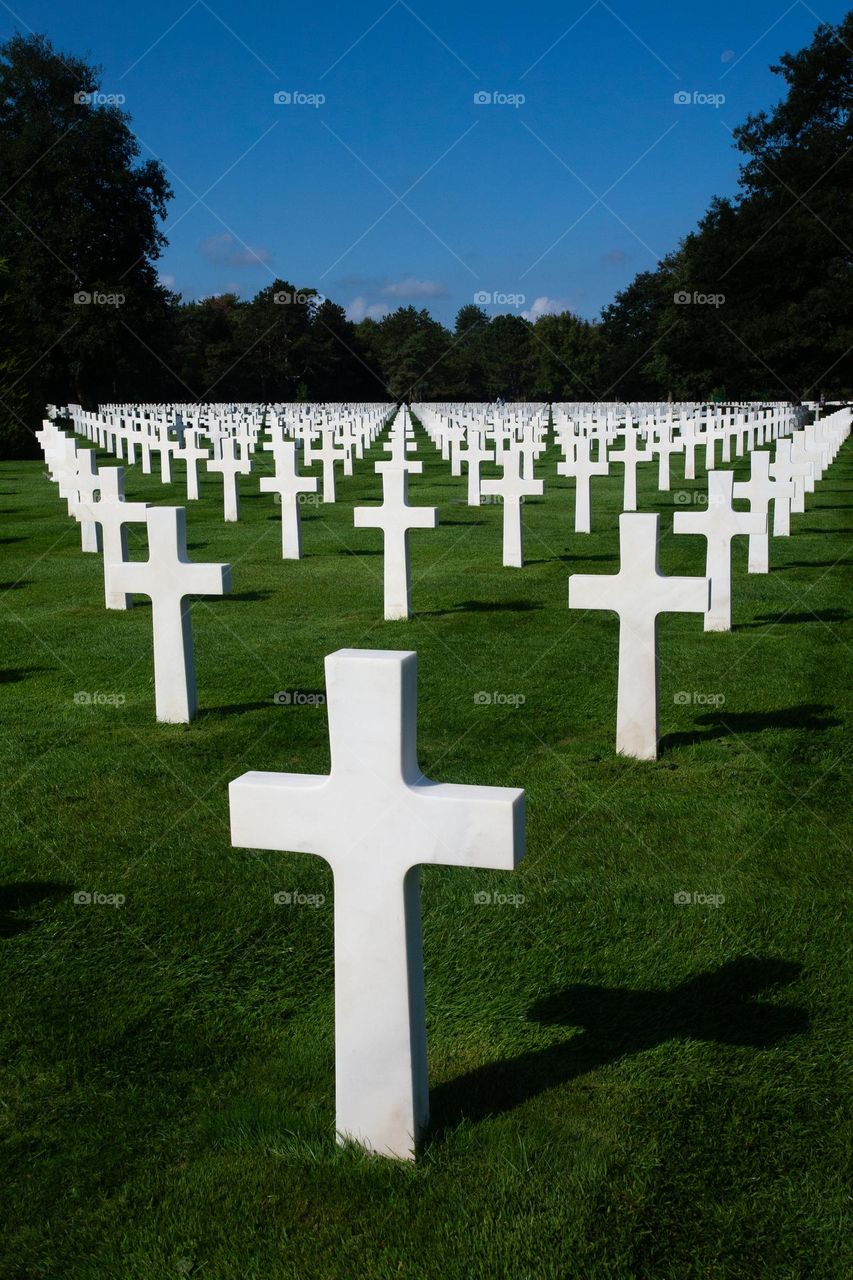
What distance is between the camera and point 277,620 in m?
10.2

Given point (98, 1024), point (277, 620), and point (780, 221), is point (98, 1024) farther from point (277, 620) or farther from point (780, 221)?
point (780, 221)

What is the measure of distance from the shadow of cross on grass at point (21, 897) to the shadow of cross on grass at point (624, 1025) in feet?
5.91

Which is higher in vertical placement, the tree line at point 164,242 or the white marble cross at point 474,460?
the tree line at point 164,242

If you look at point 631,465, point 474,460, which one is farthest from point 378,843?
point 474,460

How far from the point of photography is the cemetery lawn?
2828 mm

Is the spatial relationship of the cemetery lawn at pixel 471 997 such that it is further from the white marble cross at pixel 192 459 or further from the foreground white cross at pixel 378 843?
the white marble cross at pixel 192 459

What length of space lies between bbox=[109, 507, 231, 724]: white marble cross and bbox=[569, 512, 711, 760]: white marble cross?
212cm

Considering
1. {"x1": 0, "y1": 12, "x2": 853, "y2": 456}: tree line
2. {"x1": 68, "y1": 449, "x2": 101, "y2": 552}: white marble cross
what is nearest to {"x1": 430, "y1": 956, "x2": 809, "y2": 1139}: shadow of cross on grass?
{"x1": 68, "y1": 449, "x2": 101, "y2": 552}: white marble cross

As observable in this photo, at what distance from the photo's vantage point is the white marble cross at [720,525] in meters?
9.09

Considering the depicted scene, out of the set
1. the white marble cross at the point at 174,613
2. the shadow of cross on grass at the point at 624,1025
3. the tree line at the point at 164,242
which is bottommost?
the shadow of cross on grass at the point at 624,1025

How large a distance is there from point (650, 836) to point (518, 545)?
7.81 m

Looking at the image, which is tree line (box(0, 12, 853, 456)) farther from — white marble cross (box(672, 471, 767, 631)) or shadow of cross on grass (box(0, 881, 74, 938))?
shadow of cross on grass (box(0, 881, 74, 938))

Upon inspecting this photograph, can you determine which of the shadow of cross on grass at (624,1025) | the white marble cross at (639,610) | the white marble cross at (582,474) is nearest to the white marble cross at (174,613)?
the white marble cross at (639,610)

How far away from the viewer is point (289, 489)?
1366 centimetres
